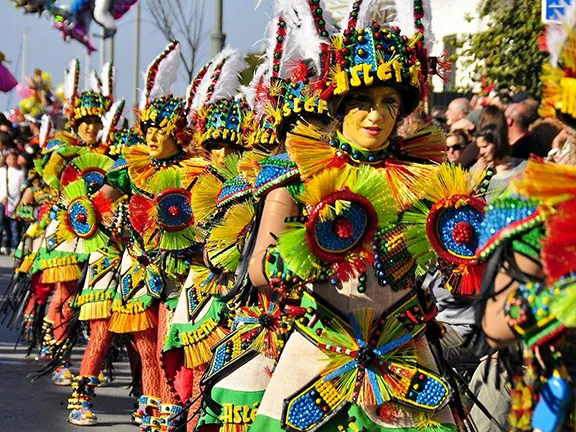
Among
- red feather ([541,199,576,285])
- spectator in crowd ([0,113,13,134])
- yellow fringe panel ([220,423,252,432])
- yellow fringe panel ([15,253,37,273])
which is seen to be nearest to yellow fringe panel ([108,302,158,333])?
yellow fringe panel ([220,423,252,432])

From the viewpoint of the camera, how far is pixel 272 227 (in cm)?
414

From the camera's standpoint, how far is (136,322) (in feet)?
24.3

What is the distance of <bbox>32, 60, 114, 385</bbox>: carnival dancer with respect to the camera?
941cm

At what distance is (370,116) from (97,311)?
4076 millimetres

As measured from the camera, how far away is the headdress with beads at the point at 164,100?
7246 mm

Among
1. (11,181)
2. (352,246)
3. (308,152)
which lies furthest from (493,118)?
(11,181)

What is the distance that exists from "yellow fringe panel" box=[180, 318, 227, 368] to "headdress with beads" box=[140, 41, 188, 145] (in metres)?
1.35

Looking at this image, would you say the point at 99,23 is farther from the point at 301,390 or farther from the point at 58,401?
the point at 301,390

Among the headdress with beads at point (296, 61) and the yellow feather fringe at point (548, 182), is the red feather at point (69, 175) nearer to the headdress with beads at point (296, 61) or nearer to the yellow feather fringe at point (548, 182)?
the headdress with beads at point (296, 61)

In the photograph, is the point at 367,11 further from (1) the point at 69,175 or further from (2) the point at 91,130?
(2) the point at 91,130

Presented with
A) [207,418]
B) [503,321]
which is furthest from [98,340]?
[503,321]

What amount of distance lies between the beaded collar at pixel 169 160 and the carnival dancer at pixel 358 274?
2.97 m

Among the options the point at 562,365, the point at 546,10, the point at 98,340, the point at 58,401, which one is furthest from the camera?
the point at 58,401

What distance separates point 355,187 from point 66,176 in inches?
208
